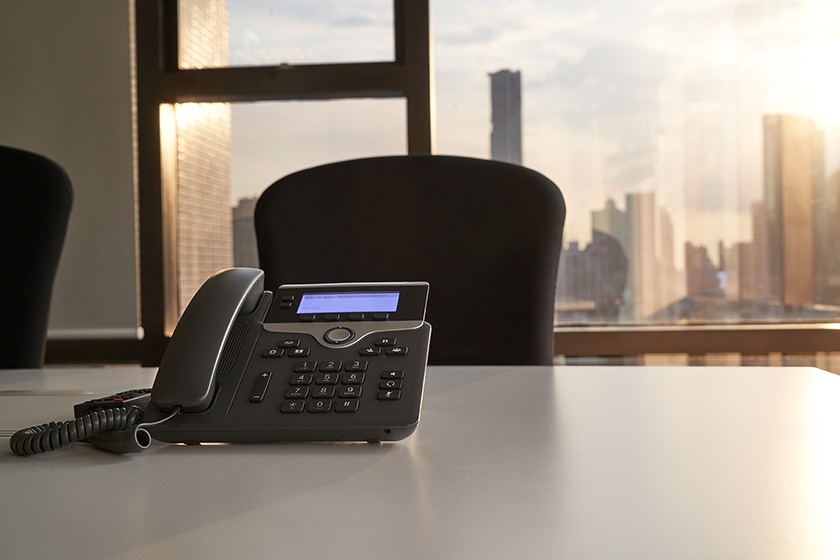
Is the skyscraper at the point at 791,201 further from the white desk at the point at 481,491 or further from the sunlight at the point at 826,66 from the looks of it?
the white desk at the point at 481,491

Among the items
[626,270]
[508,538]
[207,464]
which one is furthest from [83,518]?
[626,270]

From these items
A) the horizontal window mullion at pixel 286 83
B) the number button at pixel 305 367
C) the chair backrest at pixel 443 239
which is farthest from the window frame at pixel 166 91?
the number button at pixel 305 367

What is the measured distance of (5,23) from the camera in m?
2.43

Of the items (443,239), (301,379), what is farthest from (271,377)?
(443,239)

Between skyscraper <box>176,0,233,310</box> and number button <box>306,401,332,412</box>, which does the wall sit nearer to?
skyscraper <box>176,0,233,310</box>

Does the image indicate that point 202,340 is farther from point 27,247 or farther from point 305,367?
point 27,247

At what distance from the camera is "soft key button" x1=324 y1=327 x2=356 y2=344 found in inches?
21.0

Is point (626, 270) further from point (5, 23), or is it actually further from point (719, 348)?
point (5, 23)

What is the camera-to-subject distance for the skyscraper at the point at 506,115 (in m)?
2.29

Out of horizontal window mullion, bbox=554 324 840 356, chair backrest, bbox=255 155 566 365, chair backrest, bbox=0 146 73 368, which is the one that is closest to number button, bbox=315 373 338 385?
chair backrest, bbox=255 155 566 365

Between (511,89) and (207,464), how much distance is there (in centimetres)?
209

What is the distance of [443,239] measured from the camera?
1.15m

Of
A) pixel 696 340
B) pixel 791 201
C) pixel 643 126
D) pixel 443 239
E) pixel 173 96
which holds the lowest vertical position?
pixel 696 340

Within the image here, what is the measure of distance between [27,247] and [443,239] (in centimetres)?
82
